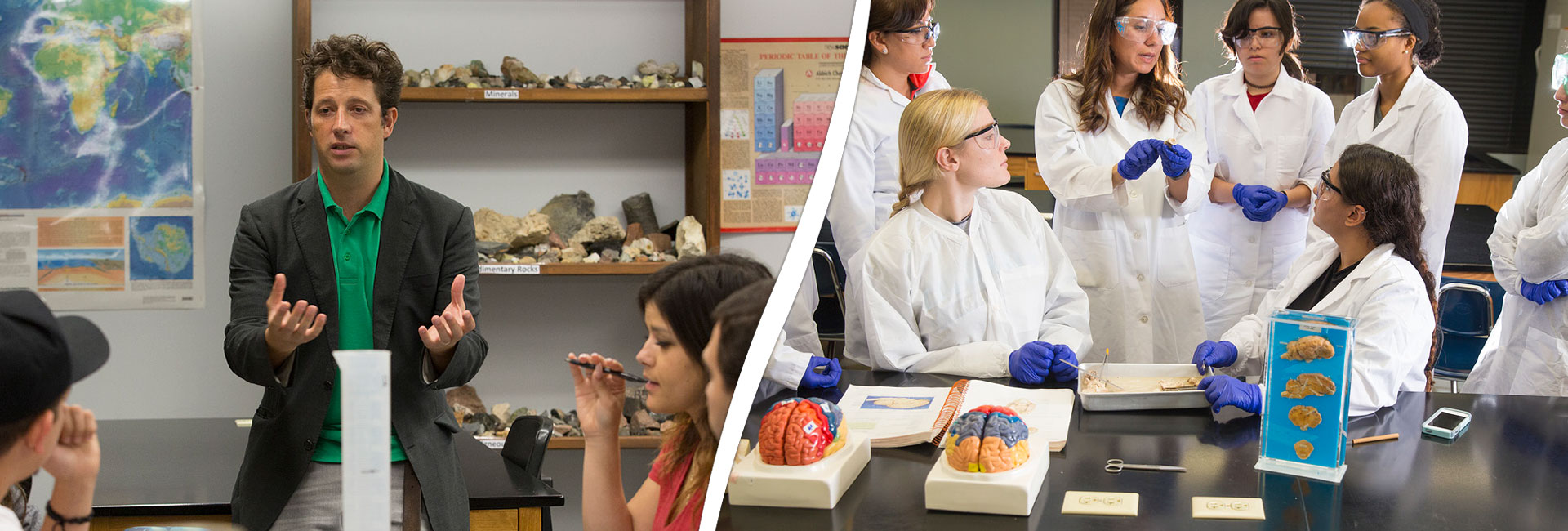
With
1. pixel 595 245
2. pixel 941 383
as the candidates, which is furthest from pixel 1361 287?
pixel 595 245

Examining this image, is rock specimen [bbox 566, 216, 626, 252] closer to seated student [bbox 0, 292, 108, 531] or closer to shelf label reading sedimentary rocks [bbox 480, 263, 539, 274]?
shelf label reading sedimentary rocks [bbox 480, 263, 539, 274]

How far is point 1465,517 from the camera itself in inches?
23.8

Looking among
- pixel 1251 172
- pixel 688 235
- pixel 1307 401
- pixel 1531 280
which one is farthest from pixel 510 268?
pixel 1531 280

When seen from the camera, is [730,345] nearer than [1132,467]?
Yes

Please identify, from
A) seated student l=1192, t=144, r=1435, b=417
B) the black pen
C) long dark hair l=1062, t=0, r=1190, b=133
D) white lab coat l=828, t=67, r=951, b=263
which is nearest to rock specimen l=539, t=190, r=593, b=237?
white lab coat l=828, t=67, r=951, b=263

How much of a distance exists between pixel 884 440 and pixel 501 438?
72cm

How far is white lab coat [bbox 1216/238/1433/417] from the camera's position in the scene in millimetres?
903

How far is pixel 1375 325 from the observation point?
100cm

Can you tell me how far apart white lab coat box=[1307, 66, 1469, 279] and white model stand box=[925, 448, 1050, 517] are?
1018 mm

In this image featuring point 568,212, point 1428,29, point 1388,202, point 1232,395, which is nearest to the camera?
point 1232,395

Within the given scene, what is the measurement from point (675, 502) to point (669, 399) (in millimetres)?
22

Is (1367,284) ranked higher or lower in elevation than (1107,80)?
lower

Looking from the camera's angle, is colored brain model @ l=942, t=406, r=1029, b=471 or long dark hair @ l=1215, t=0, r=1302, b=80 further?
long dark hair @ l=1215, t=0, r=1302, b=80

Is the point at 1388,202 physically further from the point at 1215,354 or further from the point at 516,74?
the point at 516,74
